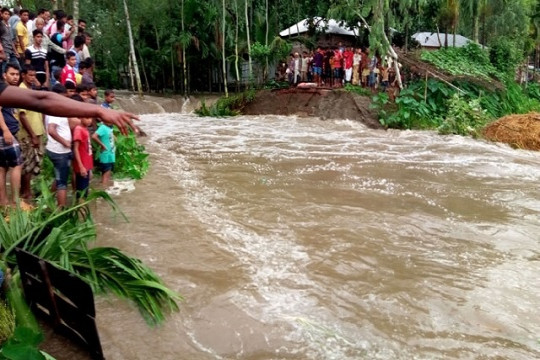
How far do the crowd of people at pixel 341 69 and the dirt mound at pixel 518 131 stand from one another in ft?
16.3

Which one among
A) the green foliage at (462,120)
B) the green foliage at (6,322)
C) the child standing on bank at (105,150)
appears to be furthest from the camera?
the green foliage at (462,120)

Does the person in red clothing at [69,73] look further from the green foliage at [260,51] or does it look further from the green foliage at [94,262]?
the green foliage at [260,51]

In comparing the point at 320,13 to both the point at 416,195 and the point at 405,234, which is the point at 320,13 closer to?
the point at 416,195

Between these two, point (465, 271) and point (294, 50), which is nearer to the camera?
point (465, 271)

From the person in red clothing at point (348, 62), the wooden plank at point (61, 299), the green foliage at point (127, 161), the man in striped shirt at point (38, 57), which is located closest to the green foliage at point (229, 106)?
the person in red clothing at point (348, 62)

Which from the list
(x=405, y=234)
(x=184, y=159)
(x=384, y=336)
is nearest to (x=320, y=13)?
(x=184, y=159)

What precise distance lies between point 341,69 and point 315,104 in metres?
2.10

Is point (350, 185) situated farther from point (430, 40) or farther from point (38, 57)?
point (430, 40)

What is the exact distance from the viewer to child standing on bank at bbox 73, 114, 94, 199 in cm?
582

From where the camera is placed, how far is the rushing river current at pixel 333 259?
3686 millimetres

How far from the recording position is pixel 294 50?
24.6m

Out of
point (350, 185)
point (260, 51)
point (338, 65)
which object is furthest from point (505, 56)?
point (350, 185)

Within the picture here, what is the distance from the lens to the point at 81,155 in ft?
19.7

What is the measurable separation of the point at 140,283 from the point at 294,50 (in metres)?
22.2
